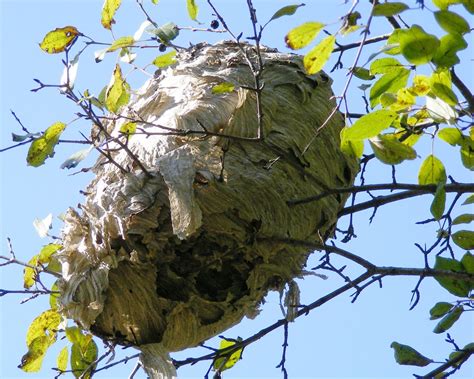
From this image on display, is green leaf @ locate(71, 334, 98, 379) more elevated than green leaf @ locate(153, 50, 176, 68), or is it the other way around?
green leaf @ locate(153, 50, 176, 68)

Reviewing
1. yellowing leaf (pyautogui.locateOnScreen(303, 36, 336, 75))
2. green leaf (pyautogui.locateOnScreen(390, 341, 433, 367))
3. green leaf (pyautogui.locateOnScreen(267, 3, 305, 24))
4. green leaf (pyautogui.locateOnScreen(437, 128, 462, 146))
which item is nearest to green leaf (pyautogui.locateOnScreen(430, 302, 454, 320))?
green leaf (pyautogui.locateOnScreen(390, 341, 433, 367))

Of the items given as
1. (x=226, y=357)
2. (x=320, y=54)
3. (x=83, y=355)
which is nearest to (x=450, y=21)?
(x=320, y=54)

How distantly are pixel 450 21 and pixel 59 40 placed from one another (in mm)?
1192

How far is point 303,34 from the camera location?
6.28 ft

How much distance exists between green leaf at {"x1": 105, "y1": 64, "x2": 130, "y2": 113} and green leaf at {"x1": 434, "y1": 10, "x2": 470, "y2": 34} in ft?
3.30

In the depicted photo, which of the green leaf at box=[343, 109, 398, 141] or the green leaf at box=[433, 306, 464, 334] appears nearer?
the green leaf at box=[343, 109, 398, 141]

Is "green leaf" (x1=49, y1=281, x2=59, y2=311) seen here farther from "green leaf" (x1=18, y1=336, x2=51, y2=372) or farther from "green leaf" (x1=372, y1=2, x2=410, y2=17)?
"green leaf" (x1=372, y1=2, x2=410, y2=17)

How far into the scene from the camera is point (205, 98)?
2686mm

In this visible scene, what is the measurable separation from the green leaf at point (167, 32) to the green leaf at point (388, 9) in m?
0.97

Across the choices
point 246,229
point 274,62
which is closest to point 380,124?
point 246,229

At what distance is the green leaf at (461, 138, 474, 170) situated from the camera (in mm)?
2189

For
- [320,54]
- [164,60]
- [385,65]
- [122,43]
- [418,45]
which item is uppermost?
[164,60]

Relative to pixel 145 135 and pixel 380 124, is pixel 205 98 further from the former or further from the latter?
pixel 380 124

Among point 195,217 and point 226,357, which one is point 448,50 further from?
point 226,357
